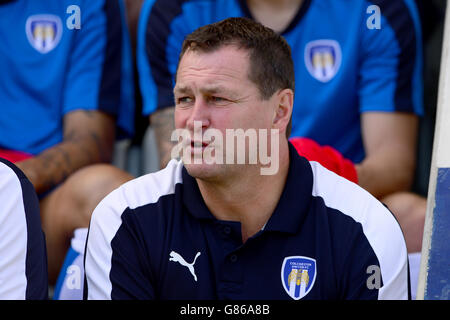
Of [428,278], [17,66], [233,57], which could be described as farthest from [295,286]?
[17,66]

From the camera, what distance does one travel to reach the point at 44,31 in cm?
263

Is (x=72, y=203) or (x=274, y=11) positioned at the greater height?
(x=274, y=11)

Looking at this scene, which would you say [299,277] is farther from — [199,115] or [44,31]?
[44,31]

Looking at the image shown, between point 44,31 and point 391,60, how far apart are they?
1257 mm

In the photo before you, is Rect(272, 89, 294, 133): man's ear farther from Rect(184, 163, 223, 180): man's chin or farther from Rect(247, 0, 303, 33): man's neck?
Rect(247, 0, 303, 33): man's neck

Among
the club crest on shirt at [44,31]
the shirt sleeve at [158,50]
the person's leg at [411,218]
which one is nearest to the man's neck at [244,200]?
the person's leg at [411,218]

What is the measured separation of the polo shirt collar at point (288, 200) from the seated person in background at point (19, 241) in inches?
14.4

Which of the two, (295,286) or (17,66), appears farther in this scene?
(17,66)

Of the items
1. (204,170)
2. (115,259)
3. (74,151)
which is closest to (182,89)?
(204,170)

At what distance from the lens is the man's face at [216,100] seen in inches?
67.3

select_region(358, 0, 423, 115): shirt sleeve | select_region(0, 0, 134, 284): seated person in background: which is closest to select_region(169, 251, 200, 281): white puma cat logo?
select_region(0, 0, 134, 284): seated person in background

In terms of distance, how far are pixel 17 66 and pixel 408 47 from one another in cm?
141
